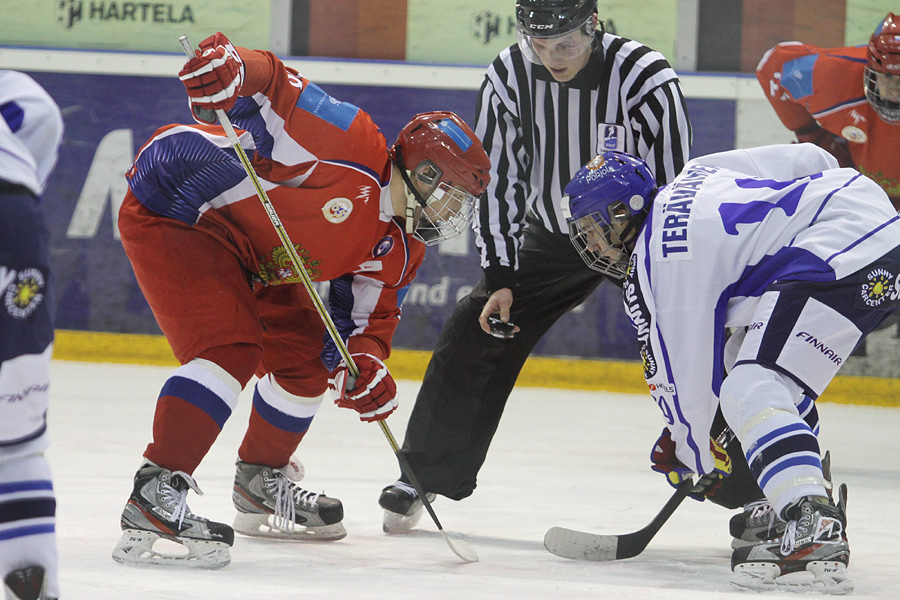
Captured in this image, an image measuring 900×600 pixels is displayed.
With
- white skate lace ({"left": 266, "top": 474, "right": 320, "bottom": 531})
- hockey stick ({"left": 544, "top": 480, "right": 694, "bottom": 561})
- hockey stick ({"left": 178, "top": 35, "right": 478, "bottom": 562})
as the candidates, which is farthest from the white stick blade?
white skate lace ({"left": 266, "top": 474, "right": 320, "bottom": 531})

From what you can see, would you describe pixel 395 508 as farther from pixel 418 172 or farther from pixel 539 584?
pixel 418 172

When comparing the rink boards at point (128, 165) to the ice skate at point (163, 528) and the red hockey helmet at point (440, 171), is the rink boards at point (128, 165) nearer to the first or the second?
the red hockey helmet at point (440, 171)

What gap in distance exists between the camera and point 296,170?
228cm

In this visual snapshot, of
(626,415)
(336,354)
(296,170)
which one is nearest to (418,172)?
→ (296,170)

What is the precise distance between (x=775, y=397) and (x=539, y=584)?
0.54 m

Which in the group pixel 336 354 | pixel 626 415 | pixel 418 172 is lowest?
pixel 626 415

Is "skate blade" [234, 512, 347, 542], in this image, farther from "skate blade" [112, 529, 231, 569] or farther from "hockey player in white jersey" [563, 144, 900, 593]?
"hockey player in white jersey" [563, 144, 900, 593]

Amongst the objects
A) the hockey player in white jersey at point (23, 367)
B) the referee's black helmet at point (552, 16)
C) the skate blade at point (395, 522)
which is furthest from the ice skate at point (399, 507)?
the hockey player in white jersey at point (23, 367)

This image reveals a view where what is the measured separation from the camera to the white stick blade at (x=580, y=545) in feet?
7.73

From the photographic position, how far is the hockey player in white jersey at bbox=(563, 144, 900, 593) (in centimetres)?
194

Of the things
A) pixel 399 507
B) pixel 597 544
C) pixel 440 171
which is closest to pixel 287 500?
pixel 399 507

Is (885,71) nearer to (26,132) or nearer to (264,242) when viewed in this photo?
(264,242)

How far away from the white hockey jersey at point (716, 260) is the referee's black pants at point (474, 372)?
2.30 feet

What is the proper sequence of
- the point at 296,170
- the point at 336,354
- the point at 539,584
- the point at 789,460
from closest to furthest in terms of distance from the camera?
the point at 789,460 → the point at 539,584 → the point at 296,170 → the point at 336,354
